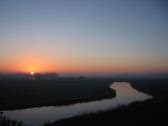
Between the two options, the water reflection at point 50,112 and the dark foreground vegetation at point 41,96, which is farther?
the dark foreground vegetation at point 41,96

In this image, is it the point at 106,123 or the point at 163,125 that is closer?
the point at 163,125

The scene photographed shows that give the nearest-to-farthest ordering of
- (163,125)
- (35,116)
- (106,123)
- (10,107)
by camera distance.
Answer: (163,125) < (106,123) < (35,116) < (10,107)

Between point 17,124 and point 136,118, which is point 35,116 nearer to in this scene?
point 17,124

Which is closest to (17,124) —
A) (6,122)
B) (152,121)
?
(6,122)

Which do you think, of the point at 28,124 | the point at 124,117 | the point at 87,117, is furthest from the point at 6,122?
the point at 124,117

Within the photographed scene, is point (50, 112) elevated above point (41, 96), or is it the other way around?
point (41, 96)

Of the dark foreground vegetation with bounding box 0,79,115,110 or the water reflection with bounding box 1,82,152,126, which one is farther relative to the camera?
the dark foreground vegetation with bounding box 0,79,115,110

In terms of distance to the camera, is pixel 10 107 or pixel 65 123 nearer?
pixel 65 123

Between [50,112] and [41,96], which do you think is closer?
[50,112]

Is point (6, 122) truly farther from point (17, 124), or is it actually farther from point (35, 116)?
point (35, 116)

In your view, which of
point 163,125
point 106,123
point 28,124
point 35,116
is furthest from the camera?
point 35,116
